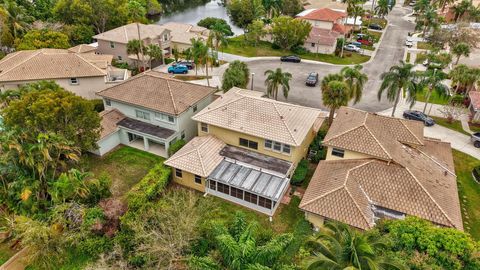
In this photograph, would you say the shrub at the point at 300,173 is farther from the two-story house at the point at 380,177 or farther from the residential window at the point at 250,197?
the residential window at the point at 250,197

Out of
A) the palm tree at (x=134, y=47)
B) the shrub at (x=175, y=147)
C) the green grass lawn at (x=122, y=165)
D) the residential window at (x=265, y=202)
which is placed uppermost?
the palm tree at (x=134, y=47)

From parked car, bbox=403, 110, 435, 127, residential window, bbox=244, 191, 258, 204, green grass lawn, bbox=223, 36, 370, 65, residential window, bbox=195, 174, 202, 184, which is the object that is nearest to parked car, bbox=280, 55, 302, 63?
green grass lawn, bbox=223, 36, 370, 65

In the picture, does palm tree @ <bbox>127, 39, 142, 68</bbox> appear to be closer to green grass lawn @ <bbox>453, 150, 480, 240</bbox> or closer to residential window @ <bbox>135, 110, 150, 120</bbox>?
→ residential window @ <bbox>135, 110, 150, 120</bbox>

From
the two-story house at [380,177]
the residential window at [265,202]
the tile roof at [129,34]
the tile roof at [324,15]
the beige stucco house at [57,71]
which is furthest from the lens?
the tile roof at [324,15]

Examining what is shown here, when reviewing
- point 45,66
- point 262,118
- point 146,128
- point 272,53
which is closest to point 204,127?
point 262,118

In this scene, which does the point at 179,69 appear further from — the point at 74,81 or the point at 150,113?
the point at 150,113

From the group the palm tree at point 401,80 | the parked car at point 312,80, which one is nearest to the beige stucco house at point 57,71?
the parked car at point 312,80
